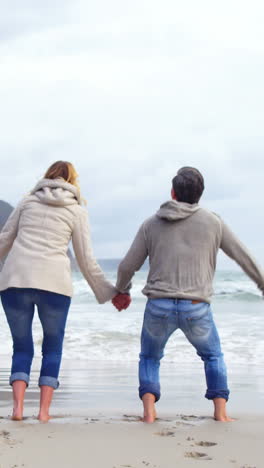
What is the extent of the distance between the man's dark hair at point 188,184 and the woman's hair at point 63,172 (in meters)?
0.69

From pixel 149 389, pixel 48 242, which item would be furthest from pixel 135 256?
pixel 149 389

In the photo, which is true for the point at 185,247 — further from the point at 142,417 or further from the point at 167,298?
the point at 142,417

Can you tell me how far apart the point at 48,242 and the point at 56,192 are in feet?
1.14

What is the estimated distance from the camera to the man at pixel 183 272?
15.0 feet

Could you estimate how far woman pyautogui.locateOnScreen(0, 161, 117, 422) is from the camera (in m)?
4.59

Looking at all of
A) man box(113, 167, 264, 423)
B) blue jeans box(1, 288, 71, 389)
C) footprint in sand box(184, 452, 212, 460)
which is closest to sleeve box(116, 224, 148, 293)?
man box(113, 167, 264, 423)

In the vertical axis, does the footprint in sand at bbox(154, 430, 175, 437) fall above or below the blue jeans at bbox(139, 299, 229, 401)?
below

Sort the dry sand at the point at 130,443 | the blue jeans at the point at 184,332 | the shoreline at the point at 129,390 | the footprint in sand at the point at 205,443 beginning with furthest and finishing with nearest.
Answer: the shoreline at the point at 129,390 < the blue jeans at the point at 184,332 < the footprint in sand at the point at 205,443 < the dry sand at the point at 130,443

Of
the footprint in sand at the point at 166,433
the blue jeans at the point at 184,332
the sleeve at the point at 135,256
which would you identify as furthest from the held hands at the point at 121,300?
the footprint in sand at the point at 166,433

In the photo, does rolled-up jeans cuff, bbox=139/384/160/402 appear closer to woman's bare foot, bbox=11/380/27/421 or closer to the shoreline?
the shoreline

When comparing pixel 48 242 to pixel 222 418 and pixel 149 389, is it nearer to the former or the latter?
pixel 149 389

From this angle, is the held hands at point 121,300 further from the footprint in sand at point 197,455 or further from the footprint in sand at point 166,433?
the footprint in sand at point 197,455

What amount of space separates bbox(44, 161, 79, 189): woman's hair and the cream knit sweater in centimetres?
7

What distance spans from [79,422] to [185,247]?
132cm
